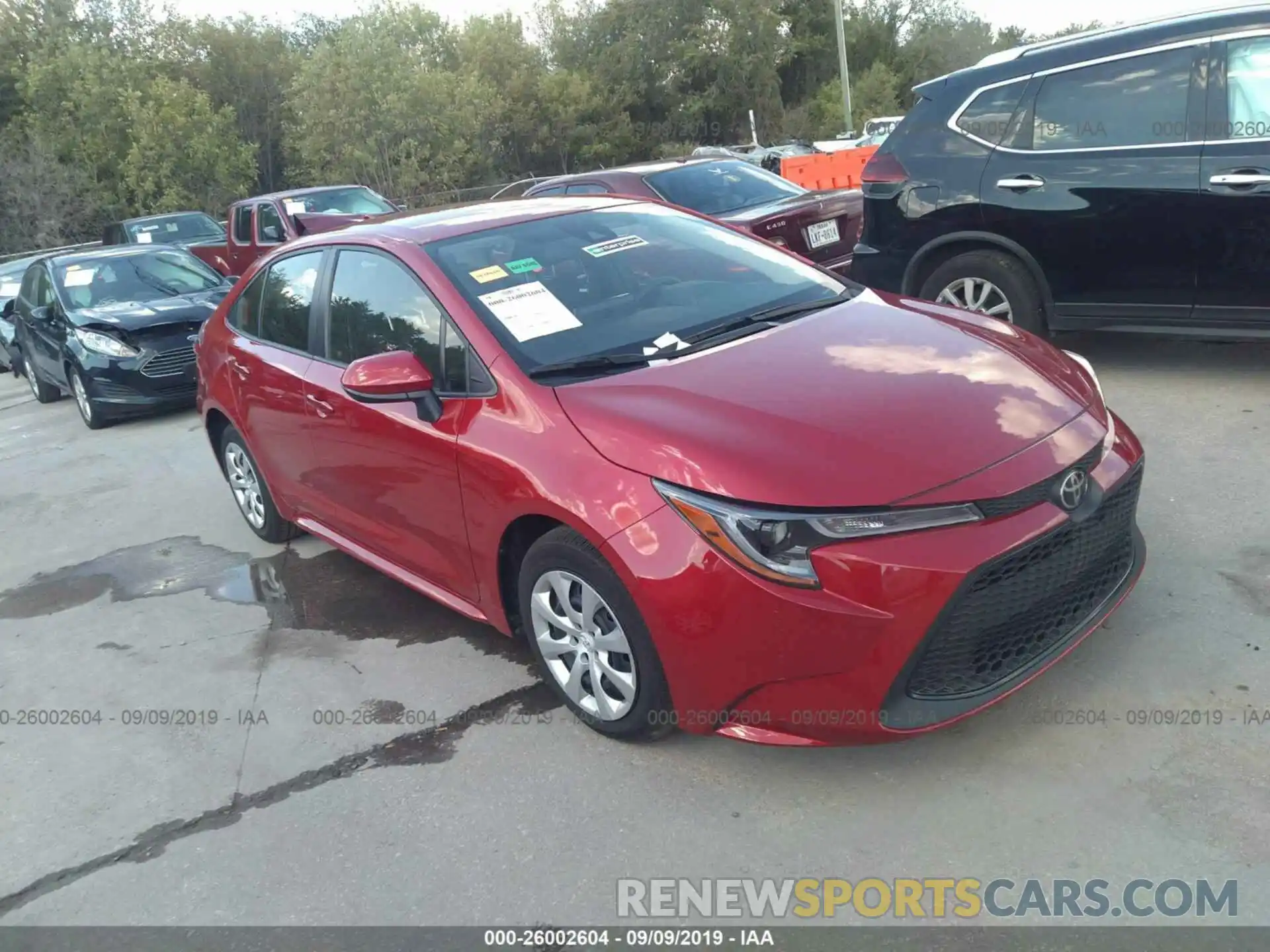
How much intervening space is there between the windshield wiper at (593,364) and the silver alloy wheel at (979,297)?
10.4 ft

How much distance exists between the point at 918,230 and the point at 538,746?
4107 mm

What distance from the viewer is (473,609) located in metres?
3.95

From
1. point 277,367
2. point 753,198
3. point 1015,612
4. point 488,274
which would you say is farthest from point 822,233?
point 1015,612

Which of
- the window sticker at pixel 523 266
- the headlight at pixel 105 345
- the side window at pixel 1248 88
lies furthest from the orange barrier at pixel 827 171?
the window sticker at pixel 523 266

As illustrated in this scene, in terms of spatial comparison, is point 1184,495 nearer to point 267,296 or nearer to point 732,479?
point 732,479

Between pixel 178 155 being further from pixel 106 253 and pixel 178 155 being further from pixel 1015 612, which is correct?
pixel 1015 612

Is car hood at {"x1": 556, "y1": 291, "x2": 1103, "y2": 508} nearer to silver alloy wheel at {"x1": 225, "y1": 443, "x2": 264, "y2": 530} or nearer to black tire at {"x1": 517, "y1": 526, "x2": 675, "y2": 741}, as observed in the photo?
black tire at {"x1": 517, "y1": 526, "x2": 675, "y2": 741}

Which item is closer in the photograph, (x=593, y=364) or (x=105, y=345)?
(x=593, y=364)

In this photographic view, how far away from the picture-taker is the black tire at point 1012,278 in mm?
6102

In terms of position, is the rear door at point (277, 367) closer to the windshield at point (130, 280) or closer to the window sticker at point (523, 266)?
the window sticker at point (523, 266)

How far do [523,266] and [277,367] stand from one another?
1475 mm

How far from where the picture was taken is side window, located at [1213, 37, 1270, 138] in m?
5.29

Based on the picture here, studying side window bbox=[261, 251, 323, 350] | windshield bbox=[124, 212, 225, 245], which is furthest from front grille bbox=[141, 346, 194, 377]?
windshield bbox=[124, 212, 225, 245]

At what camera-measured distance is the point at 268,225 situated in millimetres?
14289
